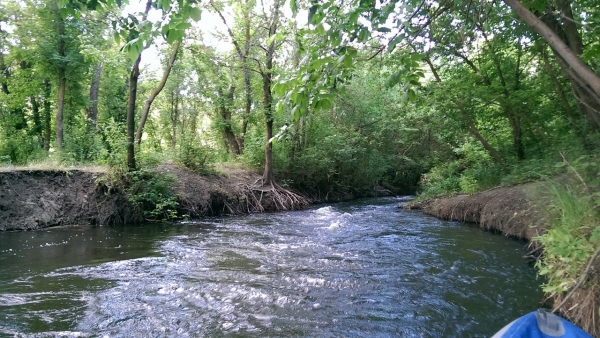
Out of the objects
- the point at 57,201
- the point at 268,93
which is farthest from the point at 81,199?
the point at 268,93

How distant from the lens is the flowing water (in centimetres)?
356

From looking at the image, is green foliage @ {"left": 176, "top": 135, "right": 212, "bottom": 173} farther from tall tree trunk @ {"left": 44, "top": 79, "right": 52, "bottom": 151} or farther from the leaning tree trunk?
tall tree trunk @ {"left": 44, "top": 79, "right": 52, "bottom": 151}

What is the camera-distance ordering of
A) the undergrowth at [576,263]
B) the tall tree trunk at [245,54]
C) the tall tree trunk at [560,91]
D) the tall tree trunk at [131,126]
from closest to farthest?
the undergrowth at [576,263] < the tall tree trunk at [560,91] < the tall tree trunk at [131,126] < the tall tree trunk at [245,54]

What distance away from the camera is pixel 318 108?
247 cm

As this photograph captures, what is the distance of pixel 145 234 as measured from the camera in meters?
8.57

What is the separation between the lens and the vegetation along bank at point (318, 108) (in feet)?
8.83

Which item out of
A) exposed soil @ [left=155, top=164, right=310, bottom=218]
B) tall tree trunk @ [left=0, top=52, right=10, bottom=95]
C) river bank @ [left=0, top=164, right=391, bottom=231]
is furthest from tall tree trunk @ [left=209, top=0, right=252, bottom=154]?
tall tree trunk @ [left=0, top=52, right=10, bottom=95]

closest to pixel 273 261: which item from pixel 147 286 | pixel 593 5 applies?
pixel 147 286

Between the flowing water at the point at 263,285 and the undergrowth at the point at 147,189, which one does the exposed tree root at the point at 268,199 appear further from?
the flowing water at the point at 263,285

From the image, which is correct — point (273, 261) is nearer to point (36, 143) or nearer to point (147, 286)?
point (147, 286)

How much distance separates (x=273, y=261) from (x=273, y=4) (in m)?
12.1

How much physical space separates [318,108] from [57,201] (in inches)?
391

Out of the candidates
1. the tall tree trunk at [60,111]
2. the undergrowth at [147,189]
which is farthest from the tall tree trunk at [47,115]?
the undergrowth at [147,189]

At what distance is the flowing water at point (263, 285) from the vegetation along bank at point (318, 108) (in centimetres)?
96
